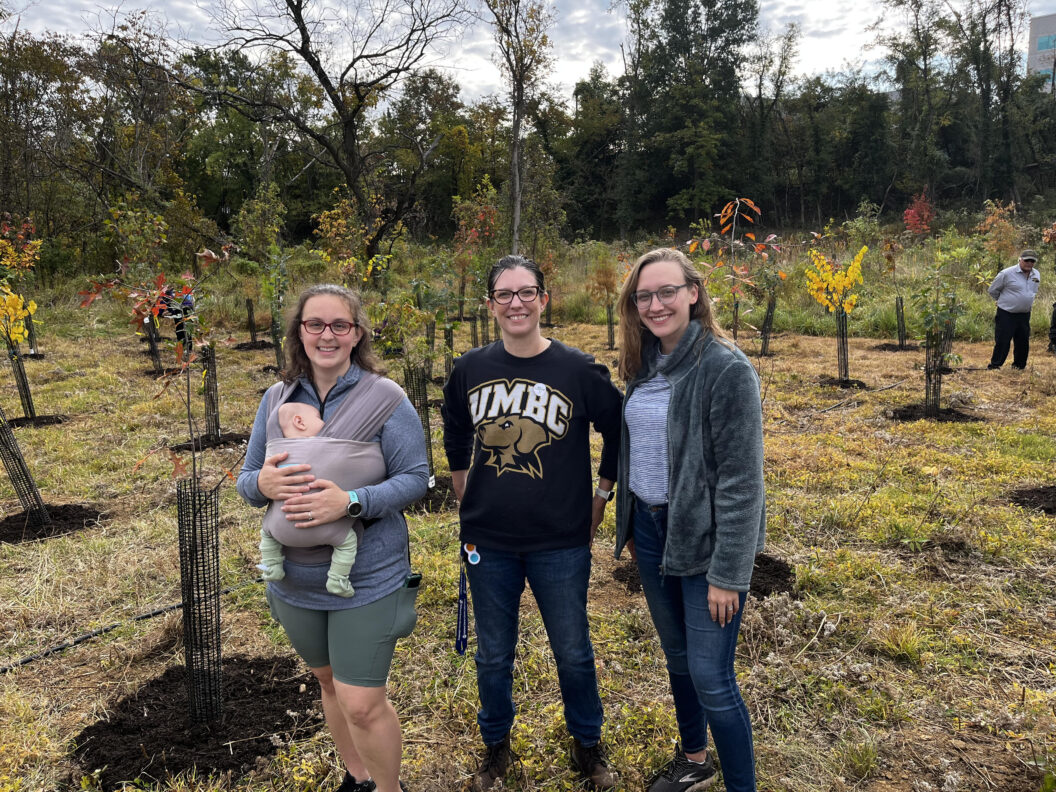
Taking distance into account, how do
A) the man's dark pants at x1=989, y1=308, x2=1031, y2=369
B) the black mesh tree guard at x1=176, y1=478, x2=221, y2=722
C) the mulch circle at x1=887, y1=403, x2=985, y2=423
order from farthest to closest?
the man's dark pants at x1=989, y1=308, x2=1031, y2=369 → the mulch circle at x1=887, y1=403, x2=985, y2=423 → the black mesh tree guard at x1=176, y1=478, x2=221, y2=722

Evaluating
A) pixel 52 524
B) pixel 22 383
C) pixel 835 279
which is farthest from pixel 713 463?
pixel 22 383

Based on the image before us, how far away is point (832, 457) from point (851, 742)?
11.1 ft

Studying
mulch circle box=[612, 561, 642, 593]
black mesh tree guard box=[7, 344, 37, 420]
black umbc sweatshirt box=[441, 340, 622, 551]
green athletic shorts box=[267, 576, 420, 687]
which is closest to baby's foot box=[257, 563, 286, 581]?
green athletic shorts box=[267, 576, 420, 687]

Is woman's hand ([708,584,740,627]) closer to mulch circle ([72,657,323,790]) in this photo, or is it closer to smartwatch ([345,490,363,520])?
smartwatch ([345,490,363,520])

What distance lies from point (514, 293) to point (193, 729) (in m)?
2.06

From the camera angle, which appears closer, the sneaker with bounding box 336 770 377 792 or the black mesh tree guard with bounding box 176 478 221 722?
the sneaker with bounding box 336 770 377 792

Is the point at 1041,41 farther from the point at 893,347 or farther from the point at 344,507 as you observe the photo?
the point at 344,507

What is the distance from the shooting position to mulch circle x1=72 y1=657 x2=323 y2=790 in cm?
225

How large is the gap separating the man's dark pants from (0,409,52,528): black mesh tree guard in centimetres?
1040

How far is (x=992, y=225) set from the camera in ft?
49.8

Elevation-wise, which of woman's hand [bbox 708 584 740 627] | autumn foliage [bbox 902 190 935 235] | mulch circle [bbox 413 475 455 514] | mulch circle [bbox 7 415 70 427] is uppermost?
autumn foliage [bbox 902 190 935 235]

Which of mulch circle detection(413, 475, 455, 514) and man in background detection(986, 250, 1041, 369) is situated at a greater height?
man in background detection(986, 250, 1041, 369)

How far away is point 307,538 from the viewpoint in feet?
5.37

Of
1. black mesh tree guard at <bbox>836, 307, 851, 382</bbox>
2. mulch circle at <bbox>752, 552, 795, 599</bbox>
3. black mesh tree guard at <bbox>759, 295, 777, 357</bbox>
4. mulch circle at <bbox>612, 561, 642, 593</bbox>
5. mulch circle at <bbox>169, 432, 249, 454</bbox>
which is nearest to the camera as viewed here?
mulch circle at <bbox>752, 552, 795, 599</bbox>
